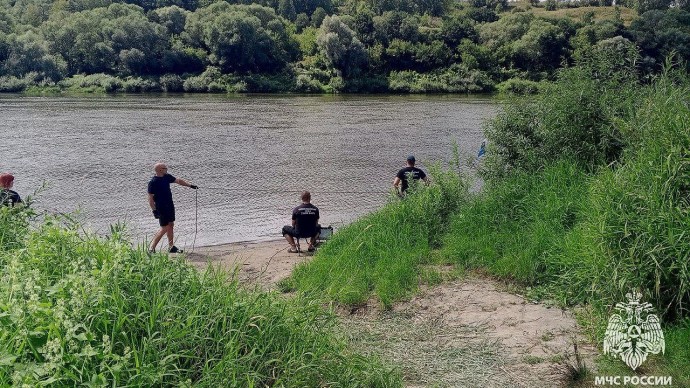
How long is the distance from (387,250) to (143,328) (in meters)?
5.65

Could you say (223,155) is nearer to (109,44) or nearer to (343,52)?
(343,52)

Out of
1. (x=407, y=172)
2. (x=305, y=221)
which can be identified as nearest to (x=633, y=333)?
(x=305, y=221)

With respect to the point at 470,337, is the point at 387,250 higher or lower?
higher

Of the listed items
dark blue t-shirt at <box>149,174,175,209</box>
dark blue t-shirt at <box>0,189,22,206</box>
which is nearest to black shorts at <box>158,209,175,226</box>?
dark blue t-shirt at <box>149,174,175,209</box>

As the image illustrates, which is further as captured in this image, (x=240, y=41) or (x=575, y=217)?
(x=240, y=41)

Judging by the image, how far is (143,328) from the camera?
4727 millimetres

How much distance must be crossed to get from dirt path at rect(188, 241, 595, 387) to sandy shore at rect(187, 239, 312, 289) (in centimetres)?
249

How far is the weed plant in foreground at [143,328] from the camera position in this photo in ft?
13.6

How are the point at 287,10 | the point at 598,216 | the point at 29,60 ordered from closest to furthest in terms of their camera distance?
the point at 598,216 < the point at 29,60 < the point at 287,10

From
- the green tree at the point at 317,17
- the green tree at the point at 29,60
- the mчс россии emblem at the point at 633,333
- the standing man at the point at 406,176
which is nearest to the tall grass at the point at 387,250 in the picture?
the standing man at the point at 406,176

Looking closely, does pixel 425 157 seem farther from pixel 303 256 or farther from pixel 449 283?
pixel 449 283

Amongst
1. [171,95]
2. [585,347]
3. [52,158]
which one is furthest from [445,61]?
[585,347]

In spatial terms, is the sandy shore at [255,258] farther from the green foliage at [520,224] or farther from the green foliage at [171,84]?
the green foliage at [171,84]

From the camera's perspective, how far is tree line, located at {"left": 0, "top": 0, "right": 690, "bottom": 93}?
69125 mm
